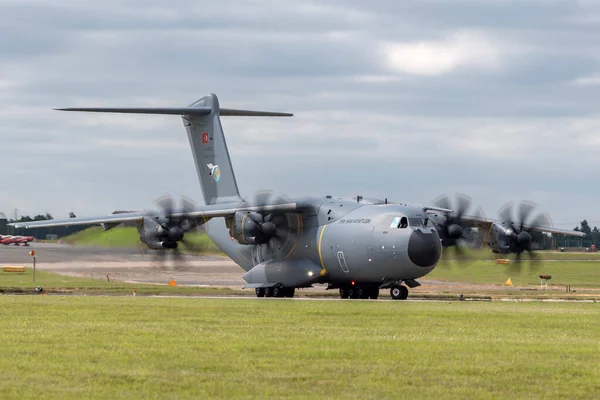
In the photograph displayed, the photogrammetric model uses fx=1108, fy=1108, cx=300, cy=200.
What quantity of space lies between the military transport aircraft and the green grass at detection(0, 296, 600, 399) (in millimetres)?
11183

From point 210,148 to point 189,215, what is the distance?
6.84m

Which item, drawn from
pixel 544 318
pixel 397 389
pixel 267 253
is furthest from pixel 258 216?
pixel 397 389

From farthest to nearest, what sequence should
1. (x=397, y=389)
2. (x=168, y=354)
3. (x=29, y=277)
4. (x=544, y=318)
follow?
(x=29, y=277), (x=544, y=318), (x=168, y=354), (x=397, y=389)

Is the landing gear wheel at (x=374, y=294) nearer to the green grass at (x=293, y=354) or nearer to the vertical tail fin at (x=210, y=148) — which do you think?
the vertical tail fin at (x=210, y=148)

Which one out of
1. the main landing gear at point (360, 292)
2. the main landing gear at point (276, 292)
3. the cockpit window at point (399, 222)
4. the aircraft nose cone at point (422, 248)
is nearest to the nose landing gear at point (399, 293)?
the main landing gear at point (360, 292)

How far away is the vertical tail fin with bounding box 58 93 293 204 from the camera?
52.0 m

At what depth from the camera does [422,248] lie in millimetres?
41375

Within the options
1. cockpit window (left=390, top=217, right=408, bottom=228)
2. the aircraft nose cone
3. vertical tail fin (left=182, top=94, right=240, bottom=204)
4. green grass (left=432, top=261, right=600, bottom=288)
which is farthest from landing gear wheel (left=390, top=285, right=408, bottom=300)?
green grass (left=432, top=261, right=600, bottom=288)

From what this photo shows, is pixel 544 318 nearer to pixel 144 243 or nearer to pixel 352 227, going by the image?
pixel 352 227

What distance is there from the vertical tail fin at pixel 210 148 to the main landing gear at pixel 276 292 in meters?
5.35

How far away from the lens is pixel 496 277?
68.2m

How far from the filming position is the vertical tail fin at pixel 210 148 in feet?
171

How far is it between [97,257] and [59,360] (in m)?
32.4

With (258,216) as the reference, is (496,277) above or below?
below
